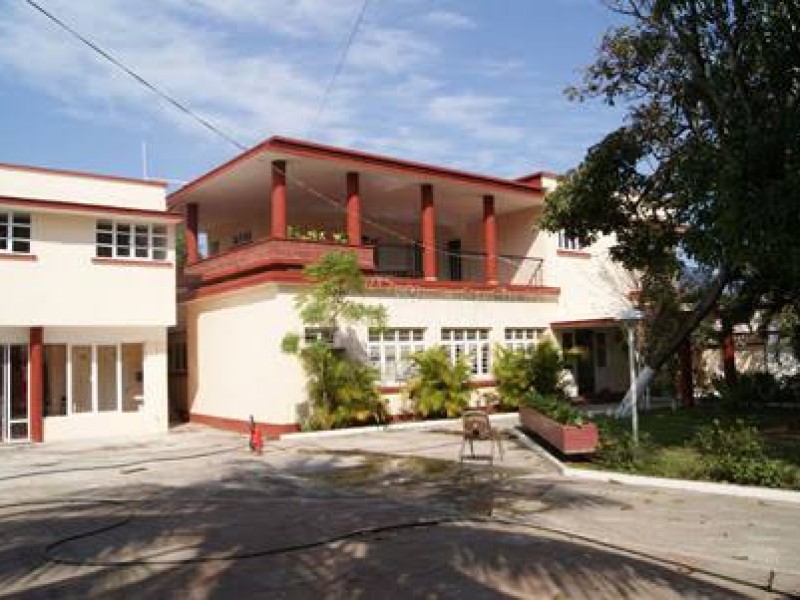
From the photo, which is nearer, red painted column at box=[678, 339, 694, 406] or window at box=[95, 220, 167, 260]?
window at box=[95, 220, 167, 260]

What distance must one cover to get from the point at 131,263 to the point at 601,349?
1625cm

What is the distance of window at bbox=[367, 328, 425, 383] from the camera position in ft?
70.5

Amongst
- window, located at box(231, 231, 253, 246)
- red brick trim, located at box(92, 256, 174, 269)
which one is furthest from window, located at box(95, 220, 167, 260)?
window, located at box(231, 231, 253, 246)

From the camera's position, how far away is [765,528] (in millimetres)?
8758

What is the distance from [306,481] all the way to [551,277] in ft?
52.1

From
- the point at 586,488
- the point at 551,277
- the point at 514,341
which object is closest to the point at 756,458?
the point at 586,488

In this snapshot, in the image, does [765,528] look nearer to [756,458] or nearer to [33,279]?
[756,458]

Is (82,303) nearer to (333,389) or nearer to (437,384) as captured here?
Result: (333,389)

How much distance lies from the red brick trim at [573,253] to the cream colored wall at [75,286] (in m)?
13.0

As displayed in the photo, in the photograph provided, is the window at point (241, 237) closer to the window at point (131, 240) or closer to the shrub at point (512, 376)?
the window at point (131, 240)

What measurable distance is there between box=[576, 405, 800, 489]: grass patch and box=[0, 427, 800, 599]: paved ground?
2.79ft

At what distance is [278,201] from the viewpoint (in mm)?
20516

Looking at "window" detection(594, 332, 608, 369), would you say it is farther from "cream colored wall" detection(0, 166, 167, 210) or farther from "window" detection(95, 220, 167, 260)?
"cream colored wall" detection(0, 166, 167, 210)

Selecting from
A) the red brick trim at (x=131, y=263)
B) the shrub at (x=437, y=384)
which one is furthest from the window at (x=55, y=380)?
the shrub at (x=437, y=384)
